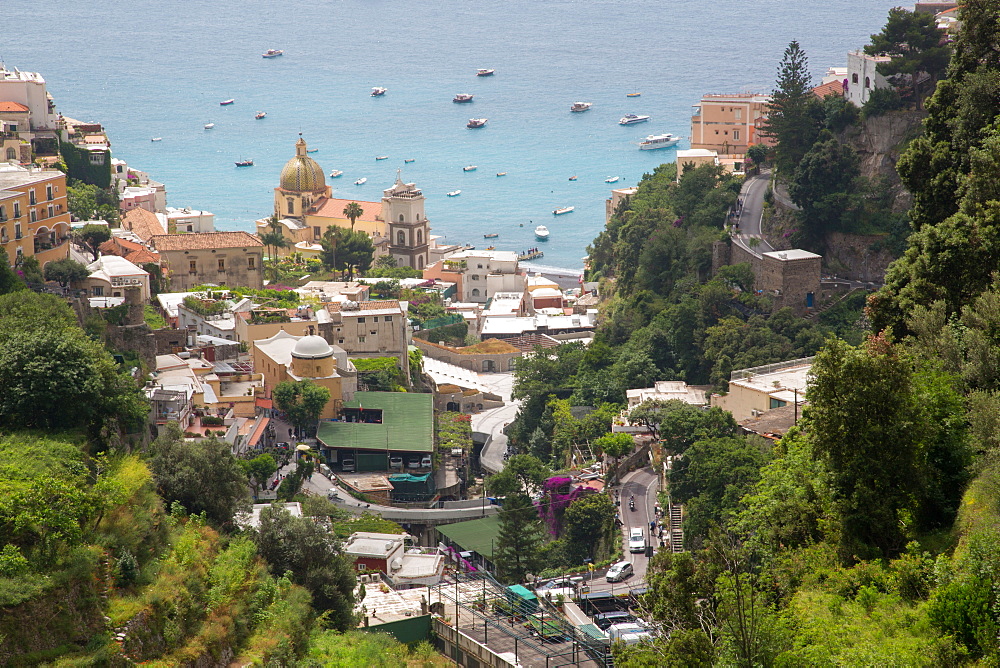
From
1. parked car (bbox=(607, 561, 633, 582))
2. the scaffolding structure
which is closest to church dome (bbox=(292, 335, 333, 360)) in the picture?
the scaffolding structure

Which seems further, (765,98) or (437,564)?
(765,98)

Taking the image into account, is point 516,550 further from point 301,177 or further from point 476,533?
point 301,177

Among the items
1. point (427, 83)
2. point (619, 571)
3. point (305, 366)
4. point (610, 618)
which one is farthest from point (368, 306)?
point (427, 83)

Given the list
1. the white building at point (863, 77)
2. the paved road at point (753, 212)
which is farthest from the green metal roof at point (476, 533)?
the white building at point (863, 77)

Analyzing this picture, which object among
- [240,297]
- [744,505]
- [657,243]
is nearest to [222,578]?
[744,505]

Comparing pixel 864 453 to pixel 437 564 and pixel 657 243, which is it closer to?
pixel 437 564
